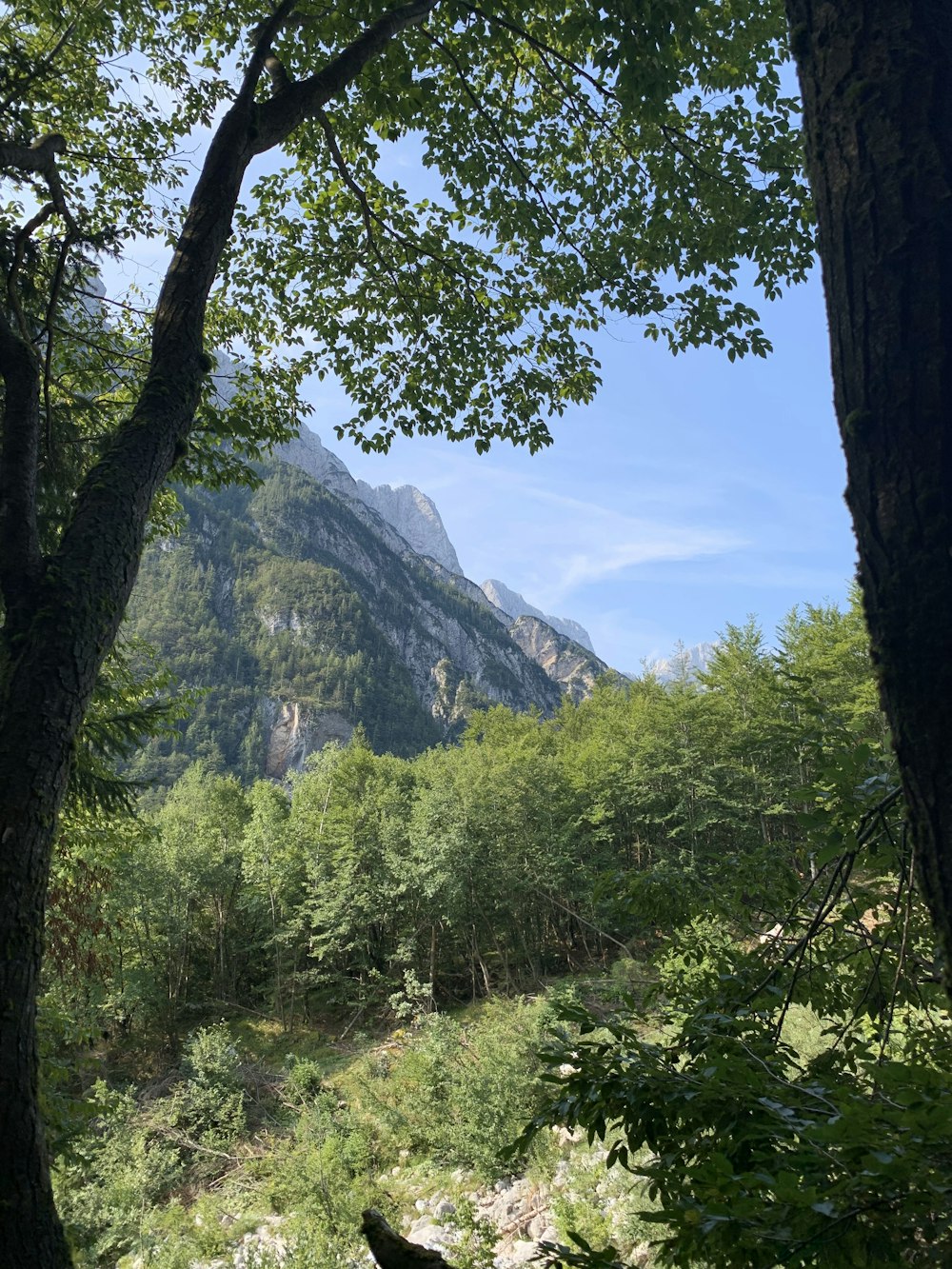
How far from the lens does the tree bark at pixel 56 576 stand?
1605mm

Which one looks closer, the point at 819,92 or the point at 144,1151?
the point at 819,92

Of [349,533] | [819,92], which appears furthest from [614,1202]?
[349,533]

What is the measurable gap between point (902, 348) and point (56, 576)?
206 cm

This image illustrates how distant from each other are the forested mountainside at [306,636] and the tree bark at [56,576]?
89.4 m

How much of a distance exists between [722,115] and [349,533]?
543 feet

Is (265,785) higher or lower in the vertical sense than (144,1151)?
higher

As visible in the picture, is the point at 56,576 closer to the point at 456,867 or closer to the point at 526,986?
the point at 456,867

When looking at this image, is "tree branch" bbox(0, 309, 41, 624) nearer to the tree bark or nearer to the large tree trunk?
the tree bark

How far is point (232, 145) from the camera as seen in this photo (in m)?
2.68

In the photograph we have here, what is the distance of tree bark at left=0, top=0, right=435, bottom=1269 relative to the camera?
1.61 metres

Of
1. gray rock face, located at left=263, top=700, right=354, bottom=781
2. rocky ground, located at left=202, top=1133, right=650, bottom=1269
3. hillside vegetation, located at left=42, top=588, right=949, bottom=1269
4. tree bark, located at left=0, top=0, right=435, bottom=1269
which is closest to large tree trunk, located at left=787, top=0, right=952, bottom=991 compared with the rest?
hillside vegetation, located at left=42, top=588, right=949, bottom=1269

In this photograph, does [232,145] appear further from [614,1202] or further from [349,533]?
[349,533]

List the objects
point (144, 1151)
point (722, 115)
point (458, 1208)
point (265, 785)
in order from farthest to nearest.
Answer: point (265, 785)
point (144, 1151)
point (458, 1208)
point (722, 115)

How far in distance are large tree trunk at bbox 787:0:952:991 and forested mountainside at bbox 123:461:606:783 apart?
91555mm
